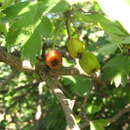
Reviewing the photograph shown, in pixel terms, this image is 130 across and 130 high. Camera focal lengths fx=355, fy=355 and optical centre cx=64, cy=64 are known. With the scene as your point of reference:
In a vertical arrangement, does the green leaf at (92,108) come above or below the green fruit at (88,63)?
below

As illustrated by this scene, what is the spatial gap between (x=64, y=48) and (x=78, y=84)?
391 millimetres

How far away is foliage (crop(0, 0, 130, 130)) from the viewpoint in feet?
4.61

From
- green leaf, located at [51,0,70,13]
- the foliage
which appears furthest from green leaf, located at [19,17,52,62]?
green leaf, located at [51,0,70,13]

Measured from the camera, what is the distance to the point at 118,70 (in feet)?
7.29

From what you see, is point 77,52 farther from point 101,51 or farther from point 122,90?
point 122,90

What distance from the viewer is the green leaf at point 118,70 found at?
7.08ft

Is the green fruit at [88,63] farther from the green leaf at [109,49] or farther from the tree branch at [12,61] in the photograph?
the tree branch at [12,61]

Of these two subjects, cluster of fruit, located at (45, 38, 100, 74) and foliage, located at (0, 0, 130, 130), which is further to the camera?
cluster of fruit, located at (45, 38, 100, 74)

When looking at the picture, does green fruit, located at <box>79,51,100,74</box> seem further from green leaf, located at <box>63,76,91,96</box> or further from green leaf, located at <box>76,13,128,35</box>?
green leaf, located at <box>63,76,91,96</box>

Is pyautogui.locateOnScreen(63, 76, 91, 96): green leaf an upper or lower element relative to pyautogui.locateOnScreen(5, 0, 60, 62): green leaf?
lower

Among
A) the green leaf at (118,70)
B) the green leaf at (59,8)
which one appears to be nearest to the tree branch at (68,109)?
the green leaf at (59,8)

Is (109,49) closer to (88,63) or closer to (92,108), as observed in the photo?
(88,63)

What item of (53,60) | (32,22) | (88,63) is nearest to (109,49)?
(88,63)

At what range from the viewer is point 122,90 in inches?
119
